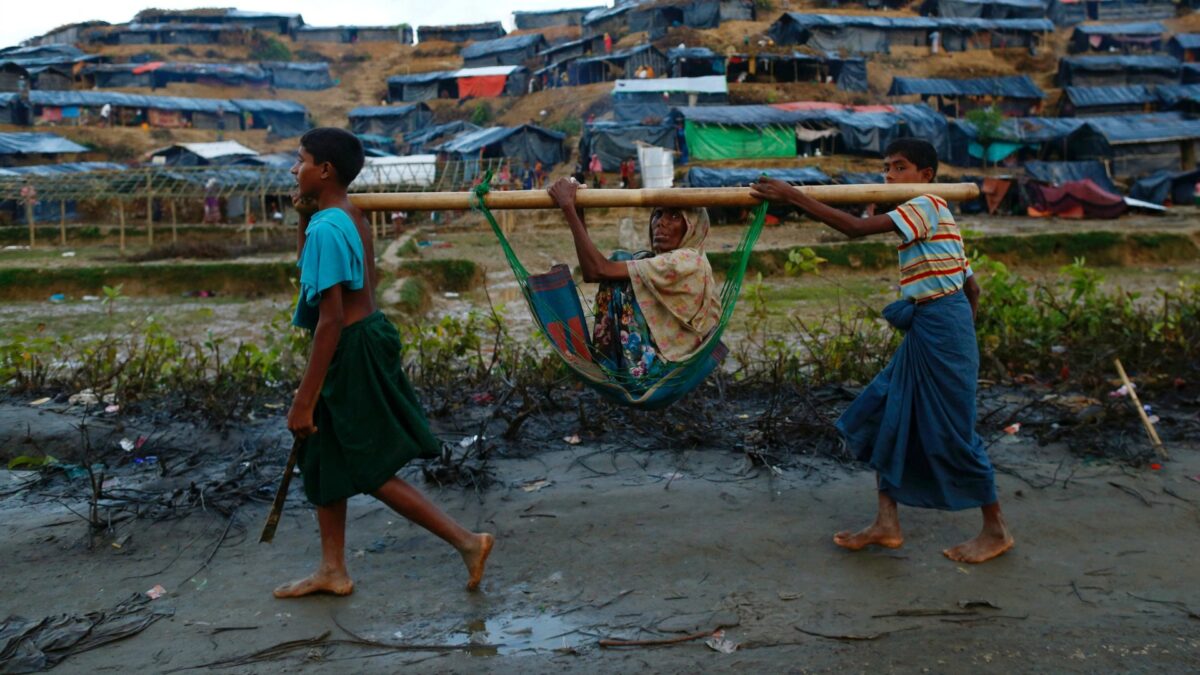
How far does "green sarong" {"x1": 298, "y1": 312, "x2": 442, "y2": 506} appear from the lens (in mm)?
2740

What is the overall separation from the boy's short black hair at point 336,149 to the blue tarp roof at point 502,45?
4636 centimetres

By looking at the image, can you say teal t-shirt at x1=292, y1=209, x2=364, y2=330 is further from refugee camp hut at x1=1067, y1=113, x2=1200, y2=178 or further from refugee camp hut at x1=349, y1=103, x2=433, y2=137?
refugee camp hut at x1=349, y1=103, x2=433, y2=137

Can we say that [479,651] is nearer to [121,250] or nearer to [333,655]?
[333,655]

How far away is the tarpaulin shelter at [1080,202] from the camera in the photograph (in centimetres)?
2325

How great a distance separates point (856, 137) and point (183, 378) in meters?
26.4

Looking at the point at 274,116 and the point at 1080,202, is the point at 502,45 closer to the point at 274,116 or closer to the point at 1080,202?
the point at 274,116

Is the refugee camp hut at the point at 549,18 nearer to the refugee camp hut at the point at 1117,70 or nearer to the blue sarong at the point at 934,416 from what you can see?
the refugee camp hut at the point at 1117,70

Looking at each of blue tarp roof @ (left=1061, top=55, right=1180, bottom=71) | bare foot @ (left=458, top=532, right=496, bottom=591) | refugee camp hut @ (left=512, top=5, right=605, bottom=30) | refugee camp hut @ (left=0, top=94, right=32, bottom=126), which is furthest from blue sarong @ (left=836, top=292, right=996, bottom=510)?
refugee camp hut @ (left=512, top=5, right=605, bottom=30)

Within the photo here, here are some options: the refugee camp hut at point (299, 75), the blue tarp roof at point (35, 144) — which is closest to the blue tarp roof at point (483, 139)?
the blue tarp roof at point (35, 144)

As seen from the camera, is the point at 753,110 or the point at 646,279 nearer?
the point at 646,279

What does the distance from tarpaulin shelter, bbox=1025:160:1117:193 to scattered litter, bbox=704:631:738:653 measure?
92.6 feet

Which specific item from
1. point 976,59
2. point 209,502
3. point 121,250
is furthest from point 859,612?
point 976,59

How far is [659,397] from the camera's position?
316 centimetres

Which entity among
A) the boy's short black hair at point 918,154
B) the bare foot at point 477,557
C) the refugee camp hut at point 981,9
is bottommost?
the bare foot at point 477,557
